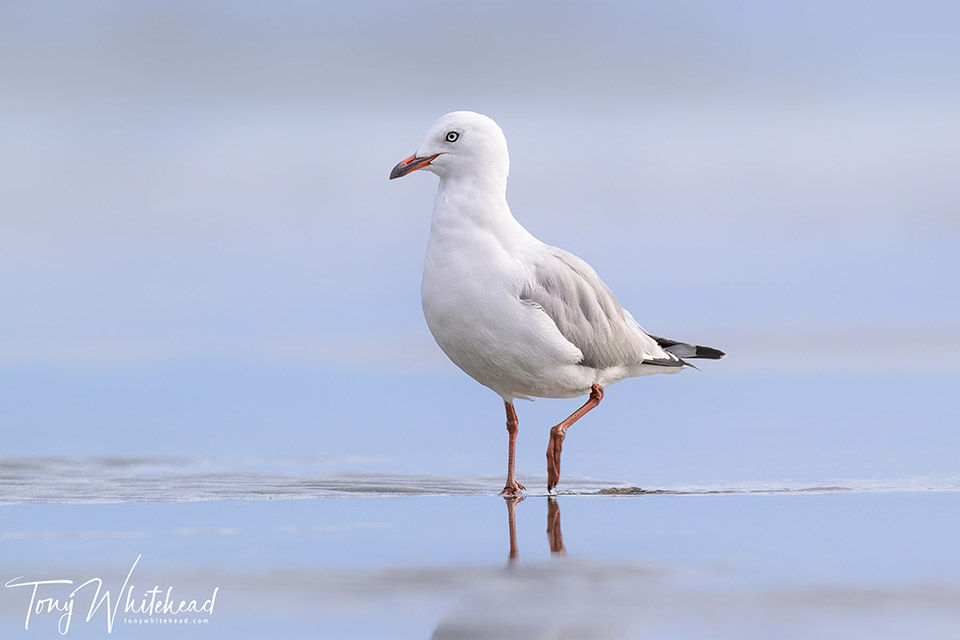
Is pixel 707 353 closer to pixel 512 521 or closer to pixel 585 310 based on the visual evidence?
pixel 585 310

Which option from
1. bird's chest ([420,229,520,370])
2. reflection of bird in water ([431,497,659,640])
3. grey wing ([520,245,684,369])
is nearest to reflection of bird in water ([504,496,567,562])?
reflection of bird in water ([431,497,659,640])

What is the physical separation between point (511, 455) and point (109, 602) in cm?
389

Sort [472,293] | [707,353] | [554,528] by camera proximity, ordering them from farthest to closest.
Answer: [707,353] → [472,293] → [554,528]

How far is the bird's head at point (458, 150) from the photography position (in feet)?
26.7

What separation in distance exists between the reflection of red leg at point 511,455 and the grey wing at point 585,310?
0.71 m

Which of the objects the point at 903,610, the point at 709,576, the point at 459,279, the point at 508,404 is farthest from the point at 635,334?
the point at 903,610

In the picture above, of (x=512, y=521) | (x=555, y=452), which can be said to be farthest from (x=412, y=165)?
(x=512, y=521)

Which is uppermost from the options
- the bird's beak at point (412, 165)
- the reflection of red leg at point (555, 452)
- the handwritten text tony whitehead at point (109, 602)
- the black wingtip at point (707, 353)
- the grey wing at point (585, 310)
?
the bird's beak at point (412, 165)

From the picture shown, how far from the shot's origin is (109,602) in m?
5.02

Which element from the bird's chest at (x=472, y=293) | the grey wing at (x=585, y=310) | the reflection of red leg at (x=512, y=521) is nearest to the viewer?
the reflection of red leg at (x=512, y=521)

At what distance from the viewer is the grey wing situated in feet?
26.4

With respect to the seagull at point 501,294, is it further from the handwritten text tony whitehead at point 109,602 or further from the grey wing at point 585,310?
the handwritten text tony whitehead at point 109,602

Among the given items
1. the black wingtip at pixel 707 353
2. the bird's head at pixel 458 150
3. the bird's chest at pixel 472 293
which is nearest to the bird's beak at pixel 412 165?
the bird's head at pixel 458 150

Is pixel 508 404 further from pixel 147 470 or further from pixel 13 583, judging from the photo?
pixel 13 583
